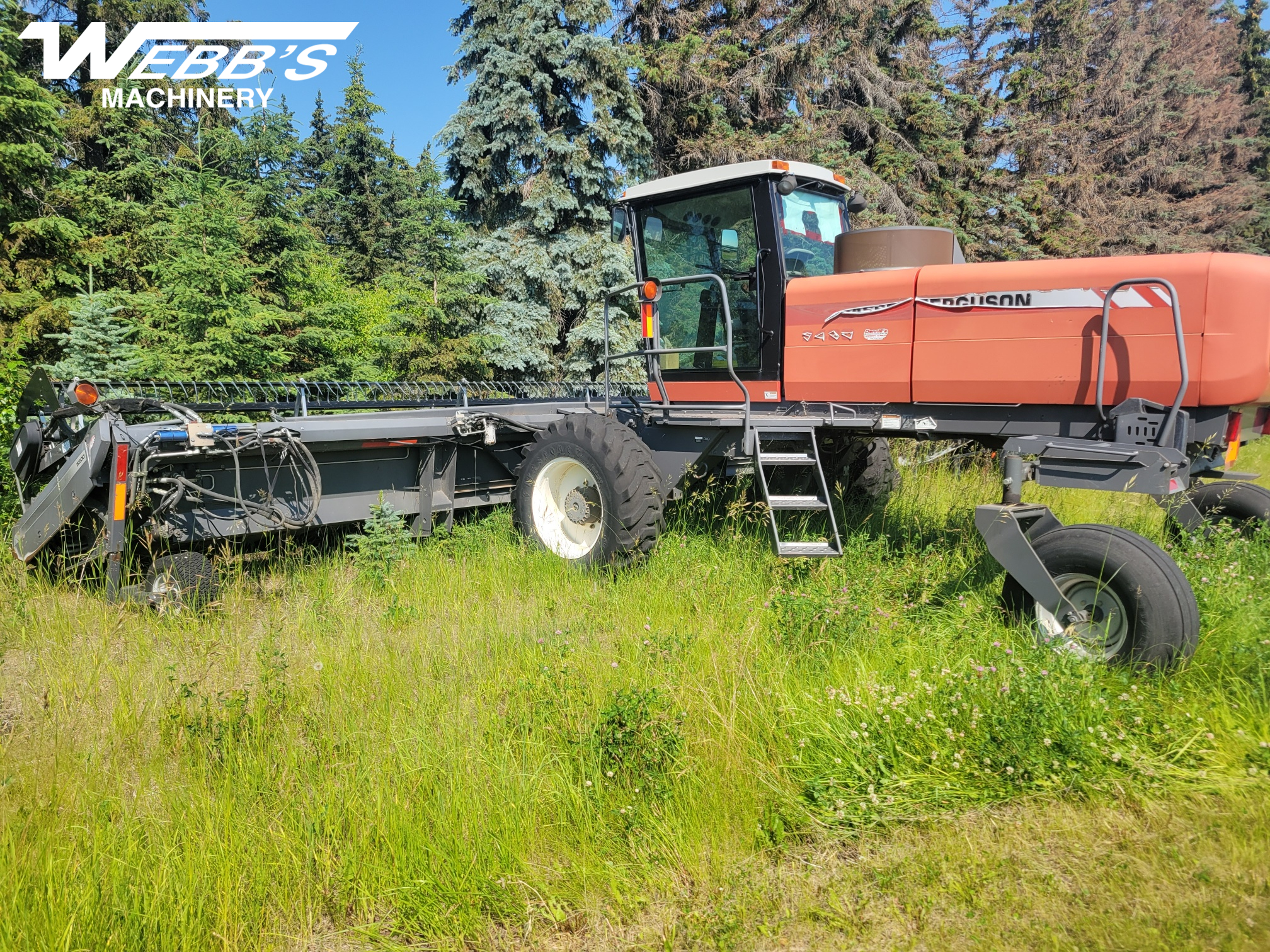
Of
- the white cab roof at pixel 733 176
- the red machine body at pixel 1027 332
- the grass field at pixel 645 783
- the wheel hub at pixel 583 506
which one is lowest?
the grass field at pixel 645 783

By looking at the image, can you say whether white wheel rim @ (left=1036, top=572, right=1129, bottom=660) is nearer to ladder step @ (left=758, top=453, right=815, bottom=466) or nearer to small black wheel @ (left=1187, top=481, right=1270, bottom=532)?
ladder step @ (left=758, top=453, right=815, bottom=466)

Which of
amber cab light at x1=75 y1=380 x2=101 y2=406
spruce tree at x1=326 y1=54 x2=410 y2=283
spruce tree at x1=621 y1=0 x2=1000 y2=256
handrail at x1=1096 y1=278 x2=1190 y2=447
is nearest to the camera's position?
handrail at x1=1096 y1=278 x2=1190 y2=447

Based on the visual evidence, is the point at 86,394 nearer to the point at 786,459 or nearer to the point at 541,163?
the point at 786,459

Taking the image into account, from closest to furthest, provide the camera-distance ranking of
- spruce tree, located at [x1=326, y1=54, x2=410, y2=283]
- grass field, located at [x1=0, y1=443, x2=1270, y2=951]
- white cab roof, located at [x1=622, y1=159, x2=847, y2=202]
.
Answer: grass field, located at [x1=0, y1=443, x2=1270, y2=951] < white cab roof, located at [x1=622, y1=159, x2=847, y2=202] < spruce tree, located at [x1=326, y1=54, x2=410, y2=283]

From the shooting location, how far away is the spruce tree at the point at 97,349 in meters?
8.24

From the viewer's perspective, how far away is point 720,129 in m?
15.2

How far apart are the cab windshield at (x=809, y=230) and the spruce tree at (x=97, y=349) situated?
686 centimetres

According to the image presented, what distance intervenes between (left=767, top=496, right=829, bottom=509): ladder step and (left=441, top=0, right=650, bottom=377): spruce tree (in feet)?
29.5

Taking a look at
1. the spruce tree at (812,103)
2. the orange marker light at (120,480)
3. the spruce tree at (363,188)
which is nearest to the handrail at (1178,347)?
the orange marker light at (120,480)

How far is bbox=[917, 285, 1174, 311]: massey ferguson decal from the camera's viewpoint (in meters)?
3.73

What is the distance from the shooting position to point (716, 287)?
554cm

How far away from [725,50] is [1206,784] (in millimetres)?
15407

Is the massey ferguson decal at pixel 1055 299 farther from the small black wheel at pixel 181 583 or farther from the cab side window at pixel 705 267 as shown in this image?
the small black wheel at pixel 181 583

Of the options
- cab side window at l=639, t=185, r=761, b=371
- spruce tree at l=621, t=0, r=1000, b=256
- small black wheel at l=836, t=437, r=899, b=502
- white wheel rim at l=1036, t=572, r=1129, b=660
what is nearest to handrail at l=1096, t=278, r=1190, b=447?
white wheel rim at l=1036, t=572, r=1129, b=660
